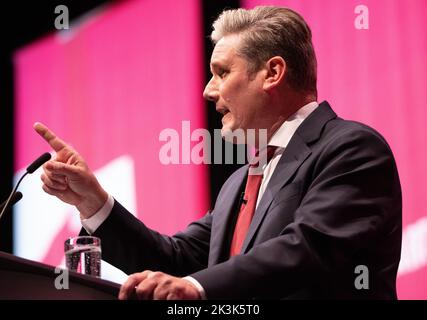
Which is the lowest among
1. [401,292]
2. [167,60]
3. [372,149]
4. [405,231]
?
[401,292]

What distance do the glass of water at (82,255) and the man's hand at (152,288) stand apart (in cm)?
41

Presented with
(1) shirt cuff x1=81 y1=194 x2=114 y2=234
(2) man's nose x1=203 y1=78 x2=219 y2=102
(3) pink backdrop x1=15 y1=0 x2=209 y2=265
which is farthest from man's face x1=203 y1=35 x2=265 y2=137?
(3) pink backdrop x1=15 y1=0 x2=209 y2=265

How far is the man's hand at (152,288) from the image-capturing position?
3.94 ft

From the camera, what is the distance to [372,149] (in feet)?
5.16

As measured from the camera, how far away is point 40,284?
123 centimetres

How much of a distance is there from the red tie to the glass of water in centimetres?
38

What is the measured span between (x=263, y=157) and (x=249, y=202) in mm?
163

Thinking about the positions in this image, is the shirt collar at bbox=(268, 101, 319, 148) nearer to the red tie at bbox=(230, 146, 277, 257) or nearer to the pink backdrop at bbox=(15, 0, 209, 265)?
the red tie at bbox=(230, 146, 277, 257)

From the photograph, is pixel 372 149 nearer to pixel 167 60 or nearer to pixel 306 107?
pixel 306 107

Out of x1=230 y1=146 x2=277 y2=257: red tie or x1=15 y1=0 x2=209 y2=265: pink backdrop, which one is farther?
x1=15 y1=0 x2=209 y2=265: pink backdrop

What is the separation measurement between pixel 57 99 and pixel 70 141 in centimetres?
27

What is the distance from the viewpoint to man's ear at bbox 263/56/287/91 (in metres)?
1.93

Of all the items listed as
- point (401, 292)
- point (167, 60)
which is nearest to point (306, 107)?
point (401, 292)

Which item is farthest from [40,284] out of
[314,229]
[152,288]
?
[314,229]
